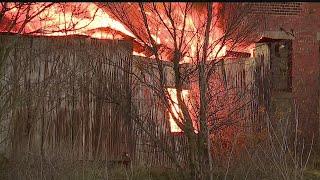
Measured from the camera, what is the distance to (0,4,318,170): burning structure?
903cm

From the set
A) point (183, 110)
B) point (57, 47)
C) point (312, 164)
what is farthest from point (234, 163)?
point (57, 47)

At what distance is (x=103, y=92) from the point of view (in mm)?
10180

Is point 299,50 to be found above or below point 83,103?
above

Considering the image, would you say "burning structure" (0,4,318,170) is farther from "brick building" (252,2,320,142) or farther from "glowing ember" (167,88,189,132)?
"brick building" (252,2,320,142)

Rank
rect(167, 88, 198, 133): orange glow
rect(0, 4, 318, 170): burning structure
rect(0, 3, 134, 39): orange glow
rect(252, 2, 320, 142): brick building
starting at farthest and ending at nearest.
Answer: rect(252, 2, 320, 142): brick building
rect(0, 3, 134, 39): orange glow
rect(0, 4, 318, 170): burning structure
rect(167, 88, 198, 133): orange glow

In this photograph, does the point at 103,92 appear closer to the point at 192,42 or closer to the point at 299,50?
the point at 192,42

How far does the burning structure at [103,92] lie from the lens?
9031 mm

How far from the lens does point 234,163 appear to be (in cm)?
914

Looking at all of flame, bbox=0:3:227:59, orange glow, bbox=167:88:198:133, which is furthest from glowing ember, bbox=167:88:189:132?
flame, bbox=0:3:227:59

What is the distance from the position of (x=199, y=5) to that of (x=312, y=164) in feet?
17.6

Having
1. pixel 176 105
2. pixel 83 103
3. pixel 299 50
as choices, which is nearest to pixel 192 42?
pixel 176 105

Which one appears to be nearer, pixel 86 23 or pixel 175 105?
pixel 175 105

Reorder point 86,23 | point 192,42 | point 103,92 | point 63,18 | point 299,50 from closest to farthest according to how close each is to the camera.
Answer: point 192,42 → point 63,18 → point 103,92 → point 86,23 → point 299,50

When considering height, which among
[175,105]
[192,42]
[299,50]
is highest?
[299,50]
